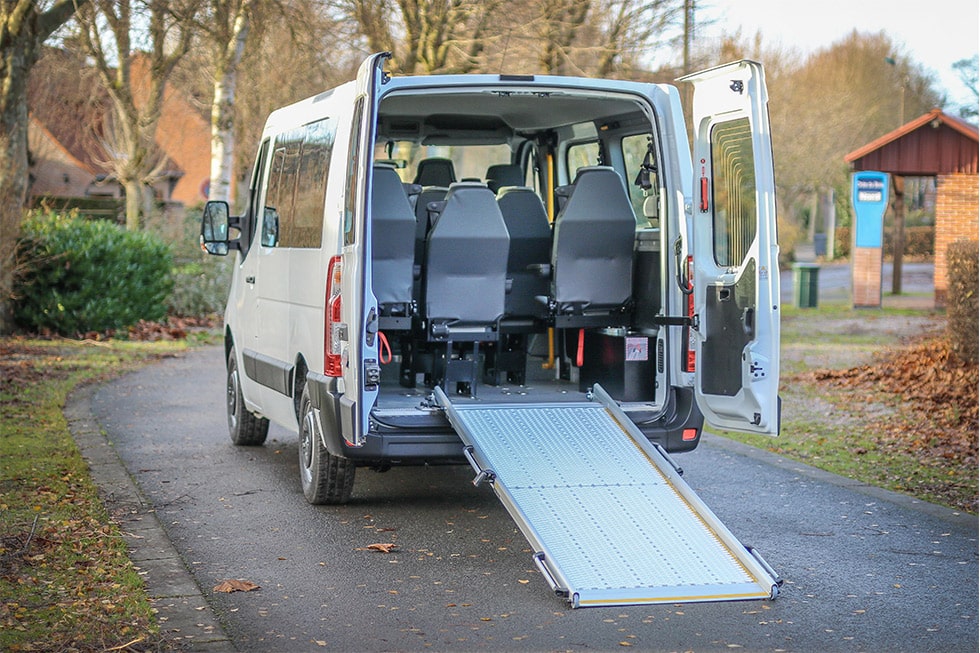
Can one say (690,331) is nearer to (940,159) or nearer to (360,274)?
(360,274)

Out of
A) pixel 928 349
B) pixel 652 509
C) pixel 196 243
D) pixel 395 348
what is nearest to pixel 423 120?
pixel 395 348

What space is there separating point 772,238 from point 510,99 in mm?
2741

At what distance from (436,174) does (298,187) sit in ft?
6.44

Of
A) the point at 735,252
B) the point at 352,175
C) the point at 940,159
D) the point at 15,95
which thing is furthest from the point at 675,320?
the point at 940,159

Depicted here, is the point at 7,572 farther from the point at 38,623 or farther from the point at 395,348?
the point at 395,348

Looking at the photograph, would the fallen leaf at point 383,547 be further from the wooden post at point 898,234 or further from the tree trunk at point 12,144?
the wooden post at point 898,234

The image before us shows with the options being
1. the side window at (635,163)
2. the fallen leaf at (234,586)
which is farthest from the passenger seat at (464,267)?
the fallen leaf at (234,586)

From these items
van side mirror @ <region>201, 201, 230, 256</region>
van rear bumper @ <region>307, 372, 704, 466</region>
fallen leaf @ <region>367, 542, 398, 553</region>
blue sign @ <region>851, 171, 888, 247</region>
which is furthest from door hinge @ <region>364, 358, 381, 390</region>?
blue sign @ <region>851, 171, 888, 247</region>

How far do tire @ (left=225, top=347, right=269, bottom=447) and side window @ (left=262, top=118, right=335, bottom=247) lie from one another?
5.53 feet

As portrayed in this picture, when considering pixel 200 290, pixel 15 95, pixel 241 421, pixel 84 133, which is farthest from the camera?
pixel 84 133

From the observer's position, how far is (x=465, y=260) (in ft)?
28.1

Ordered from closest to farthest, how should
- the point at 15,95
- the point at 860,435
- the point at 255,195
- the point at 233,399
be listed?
the point at 255,195, the point at 233,399, the point at 860,435, the point at 15,95

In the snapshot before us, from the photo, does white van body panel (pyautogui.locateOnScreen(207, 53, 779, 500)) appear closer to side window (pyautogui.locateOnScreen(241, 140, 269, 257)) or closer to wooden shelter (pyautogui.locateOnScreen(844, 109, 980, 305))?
side window (pyautogui.locateOnScreen(241, 140, 269, 257))

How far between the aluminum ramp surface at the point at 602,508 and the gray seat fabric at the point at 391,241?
90 centimetres
